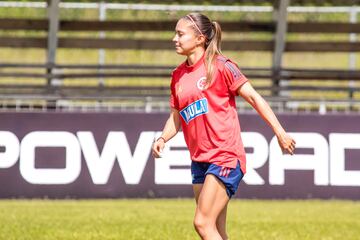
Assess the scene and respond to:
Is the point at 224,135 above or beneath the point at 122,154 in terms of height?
above

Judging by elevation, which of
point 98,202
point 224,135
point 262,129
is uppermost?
point 224,135

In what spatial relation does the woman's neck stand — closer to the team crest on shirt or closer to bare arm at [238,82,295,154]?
the team crest on shirt

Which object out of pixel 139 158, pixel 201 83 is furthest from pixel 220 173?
pixel 139 158

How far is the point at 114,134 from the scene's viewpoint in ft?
53.1

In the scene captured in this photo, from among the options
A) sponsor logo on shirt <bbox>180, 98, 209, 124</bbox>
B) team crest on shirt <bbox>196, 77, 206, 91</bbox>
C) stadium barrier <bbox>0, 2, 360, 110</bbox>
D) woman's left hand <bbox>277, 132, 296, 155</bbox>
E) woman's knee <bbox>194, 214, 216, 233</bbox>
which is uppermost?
team crest on shirt <bbox>196, 77, 206, 91</bbox>

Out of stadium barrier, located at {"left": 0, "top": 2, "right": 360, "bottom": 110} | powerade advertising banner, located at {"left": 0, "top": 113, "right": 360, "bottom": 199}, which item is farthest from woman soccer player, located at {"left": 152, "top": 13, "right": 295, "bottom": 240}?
stadium barrier, located at {"left": 0, "top": 2, "right": 360, "bottom": 110}

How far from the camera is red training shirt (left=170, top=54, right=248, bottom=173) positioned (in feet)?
25.9

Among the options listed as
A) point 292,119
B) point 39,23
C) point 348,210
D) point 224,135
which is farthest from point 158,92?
point 224,135

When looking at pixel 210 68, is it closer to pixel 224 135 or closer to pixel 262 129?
pixel 224 135

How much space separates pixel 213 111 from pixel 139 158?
27.2 ft

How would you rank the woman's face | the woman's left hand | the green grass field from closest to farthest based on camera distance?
the woman's left hand
the woman's face
the green grass field

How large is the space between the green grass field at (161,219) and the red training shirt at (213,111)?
12.8 feet

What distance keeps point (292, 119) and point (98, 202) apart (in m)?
3.00

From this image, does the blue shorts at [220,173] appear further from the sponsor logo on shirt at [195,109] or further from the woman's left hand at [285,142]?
the woman's left hand at [285,142]
